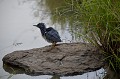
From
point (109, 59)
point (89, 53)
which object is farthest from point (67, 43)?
point (109, 59)

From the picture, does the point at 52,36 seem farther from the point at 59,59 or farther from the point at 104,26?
the point at 104,26

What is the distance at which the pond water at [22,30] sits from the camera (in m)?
4.51

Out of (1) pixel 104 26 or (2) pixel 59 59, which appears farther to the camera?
(2) pixel 59 59

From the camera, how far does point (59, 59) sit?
4680 millimetres

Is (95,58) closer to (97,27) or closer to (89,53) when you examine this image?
(89,53)

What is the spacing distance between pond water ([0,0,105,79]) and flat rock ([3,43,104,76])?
3.3 inches

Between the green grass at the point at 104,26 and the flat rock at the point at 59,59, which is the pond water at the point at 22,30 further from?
the green grass at the point at 104,26

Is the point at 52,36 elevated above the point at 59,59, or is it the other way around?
the point at 52,36

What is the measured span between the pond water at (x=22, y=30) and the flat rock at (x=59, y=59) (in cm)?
8

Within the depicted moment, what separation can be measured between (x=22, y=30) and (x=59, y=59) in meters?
1.72

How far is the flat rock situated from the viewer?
4.46 metres

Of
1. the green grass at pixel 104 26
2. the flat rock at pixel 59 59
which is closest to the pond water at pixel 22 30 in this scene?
the flat rock at pixel 59 59

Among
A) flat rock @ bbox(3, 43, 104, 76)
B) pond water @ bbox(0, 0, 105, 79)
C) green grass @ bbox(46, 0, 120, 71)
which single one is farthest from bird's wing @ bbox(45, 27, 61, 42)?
pond water @ bbox(0, 0, 105, 79)

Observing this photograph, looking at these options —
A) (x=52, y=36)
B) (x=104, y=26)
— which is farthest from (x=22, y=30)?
(x=104, y=26)
